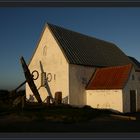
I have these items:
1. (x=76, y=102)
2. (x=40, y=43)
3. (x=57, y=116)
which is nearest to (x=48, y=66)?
(x=40, y=43)

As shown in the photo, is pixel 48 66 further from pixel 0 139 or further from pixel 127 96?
pixel 0 139

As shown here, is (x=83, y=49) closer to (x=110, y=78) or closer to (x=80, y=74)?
(x=80, y=74)

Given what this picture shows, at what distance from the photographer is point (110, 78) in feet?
69.8

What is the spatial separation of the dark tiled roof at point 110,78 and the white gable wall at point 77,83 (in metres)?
0.66

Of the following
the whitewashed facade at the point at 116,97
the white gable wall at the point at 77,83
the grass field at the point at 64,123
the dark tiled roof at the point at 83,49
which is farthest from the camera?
Answer: the dark tiled roof at the point at 83,49

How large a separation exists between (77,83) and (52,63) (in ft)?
9.95

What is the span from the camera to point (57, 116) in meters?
14.4

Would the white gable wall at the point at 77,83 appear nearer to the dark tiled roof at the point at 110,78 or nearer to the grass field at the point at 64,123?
the dark tiled roof at the point at 110,78

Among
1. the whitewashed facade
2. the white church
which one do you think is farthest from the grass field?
the white church

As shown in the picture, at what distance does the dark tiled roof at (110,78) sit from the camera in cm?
2002

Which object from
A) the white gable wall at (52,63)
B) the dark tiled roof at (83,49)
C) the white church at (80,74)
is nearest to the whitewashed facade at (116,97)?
the white church at (80,74)

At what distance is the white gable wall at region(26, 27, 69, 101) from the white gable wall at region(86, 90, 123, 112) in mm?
2315

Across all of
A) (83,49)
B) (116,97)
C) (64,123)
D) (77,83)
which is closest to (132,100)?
(116,97)
